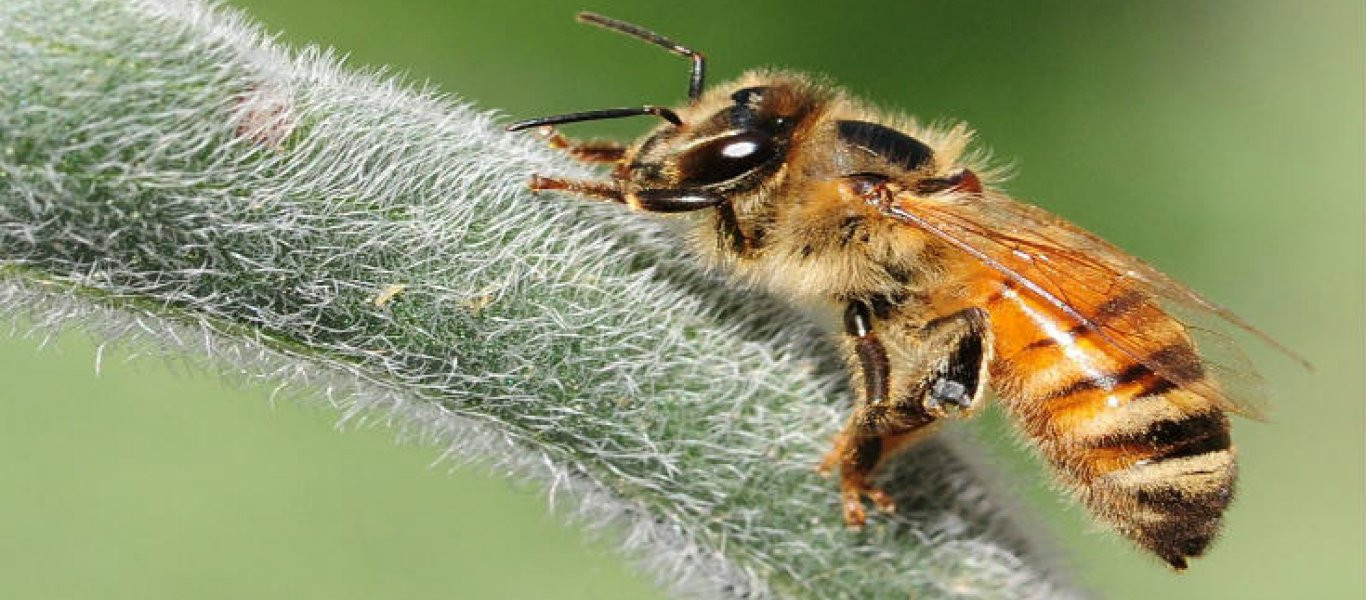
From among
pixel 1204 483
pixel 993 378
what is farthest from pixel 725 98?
pixel 1204 483

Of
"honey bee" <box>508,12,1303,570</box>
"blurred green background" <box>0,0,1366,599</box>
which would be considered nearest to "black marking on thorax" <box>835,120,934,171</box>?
"honey bee" <box>508,12,1303,570</box>

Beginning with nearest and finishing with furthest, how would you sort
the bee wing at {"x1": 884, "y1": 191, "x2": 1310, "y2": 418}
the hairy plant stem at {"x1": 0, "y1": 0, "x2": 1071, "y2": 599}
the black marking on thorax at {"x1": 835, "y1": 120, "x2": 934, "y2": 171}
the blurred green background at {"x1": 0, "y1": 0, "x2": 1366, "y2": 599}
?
the hairy plant stem at {"x1": 0, "y1": 0, "x2": 1071, "y2": 599}
the bee wing at {"x1": 884, "y1": 191, "x2": 1310, "y2": 418}
the black marking on thorax at {"x1": 835, "y1": 120, "x2": 934, "y2": 171}
the blurred green background at {"x1": 0, "y1": 0, "x2": 1366, "y2": 599}

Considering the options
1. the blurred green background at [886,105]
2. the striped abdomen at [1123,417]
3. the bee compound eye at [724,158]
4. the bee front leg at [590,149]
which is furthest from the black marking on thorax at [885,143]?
the blurred green background at [886,105]

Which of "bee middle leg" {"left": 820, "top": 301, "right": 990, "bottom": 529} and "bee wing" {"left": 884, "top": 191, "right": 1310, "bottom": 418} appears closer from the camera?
"bee wing" {"left": 884, "top": 191, "right": 1310, "bottom": 418}

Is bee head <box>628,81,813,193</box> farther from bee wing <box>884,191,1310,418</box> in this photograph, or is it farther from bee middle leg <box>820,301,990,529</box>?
bee middle leg <box>820,301,990,529</box>

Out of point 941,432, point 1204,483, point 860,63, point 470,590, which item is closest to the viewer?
point 1204,483

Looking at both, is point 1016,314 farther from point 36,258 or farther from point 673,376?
point 36,258
